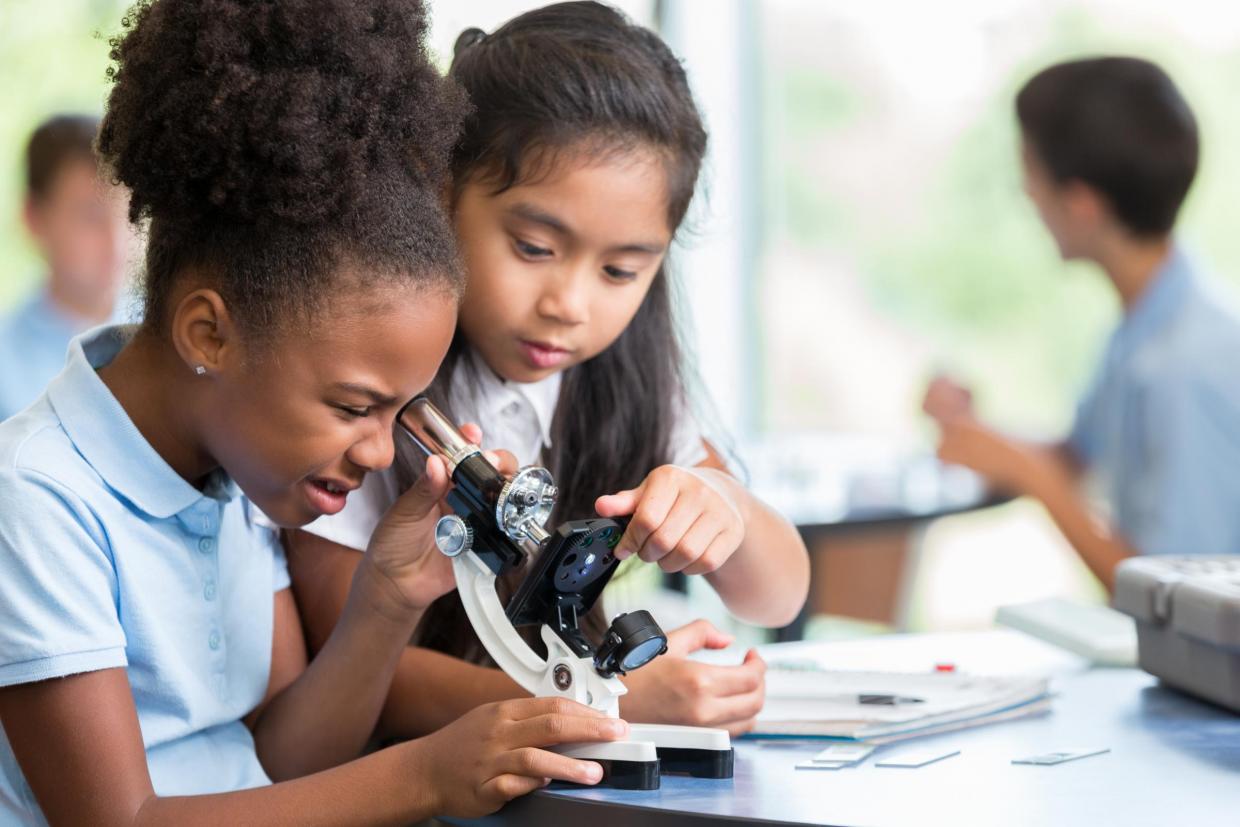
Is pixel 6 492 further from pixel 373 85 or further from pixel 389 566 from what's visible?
pixel 373 85

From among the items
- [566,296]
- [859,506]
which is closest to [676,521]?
[566,296]

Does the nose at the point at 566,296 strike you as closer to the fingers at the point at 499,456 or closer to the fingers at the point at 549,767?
the fingers at the point at 499,456

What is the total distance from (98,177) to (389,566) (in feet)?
1.56

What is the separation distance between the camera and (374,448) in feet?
4.31

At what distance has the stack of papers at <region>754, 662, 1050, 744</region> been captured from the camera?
53.0 inches

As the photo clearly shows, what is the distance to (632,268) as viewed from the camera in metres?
1.61

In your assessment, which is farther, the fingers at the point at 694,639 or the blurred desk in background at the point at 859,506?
the blurred desk in background at the point at 859,506

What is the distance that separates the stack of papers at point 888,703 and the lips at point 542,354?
44 cm

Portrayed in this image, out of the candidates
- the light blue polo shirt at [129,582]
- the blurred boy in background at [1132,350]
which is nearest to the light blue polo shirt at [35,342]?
the blurred boy in background at [1132,350]

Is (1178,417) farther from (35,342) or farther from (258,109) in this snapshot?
(35,342)

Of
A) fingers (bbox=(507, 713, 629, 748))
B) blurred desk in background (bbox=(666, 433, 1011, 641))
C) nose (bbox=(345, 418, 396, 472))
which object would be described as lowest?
blurred desk in background (bbox=(666, 433, 1011, 641))

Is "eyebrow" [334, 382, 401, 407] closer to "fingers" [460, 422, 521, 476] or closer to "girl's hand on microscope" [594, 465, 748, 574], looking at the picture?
"fingers" [460, 422, 521, 476]

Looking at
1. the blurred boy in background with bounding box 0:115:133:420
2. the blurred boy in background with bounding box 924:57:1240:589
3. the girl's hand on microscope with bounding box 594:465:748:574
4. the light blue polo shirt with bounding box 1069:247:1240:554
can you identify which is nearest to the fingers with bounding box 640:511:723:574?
the girl's hand on microscope with bounding box 594:465:748:574

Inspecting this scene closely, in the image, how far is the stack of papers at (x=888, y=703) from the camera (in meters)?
1.35
